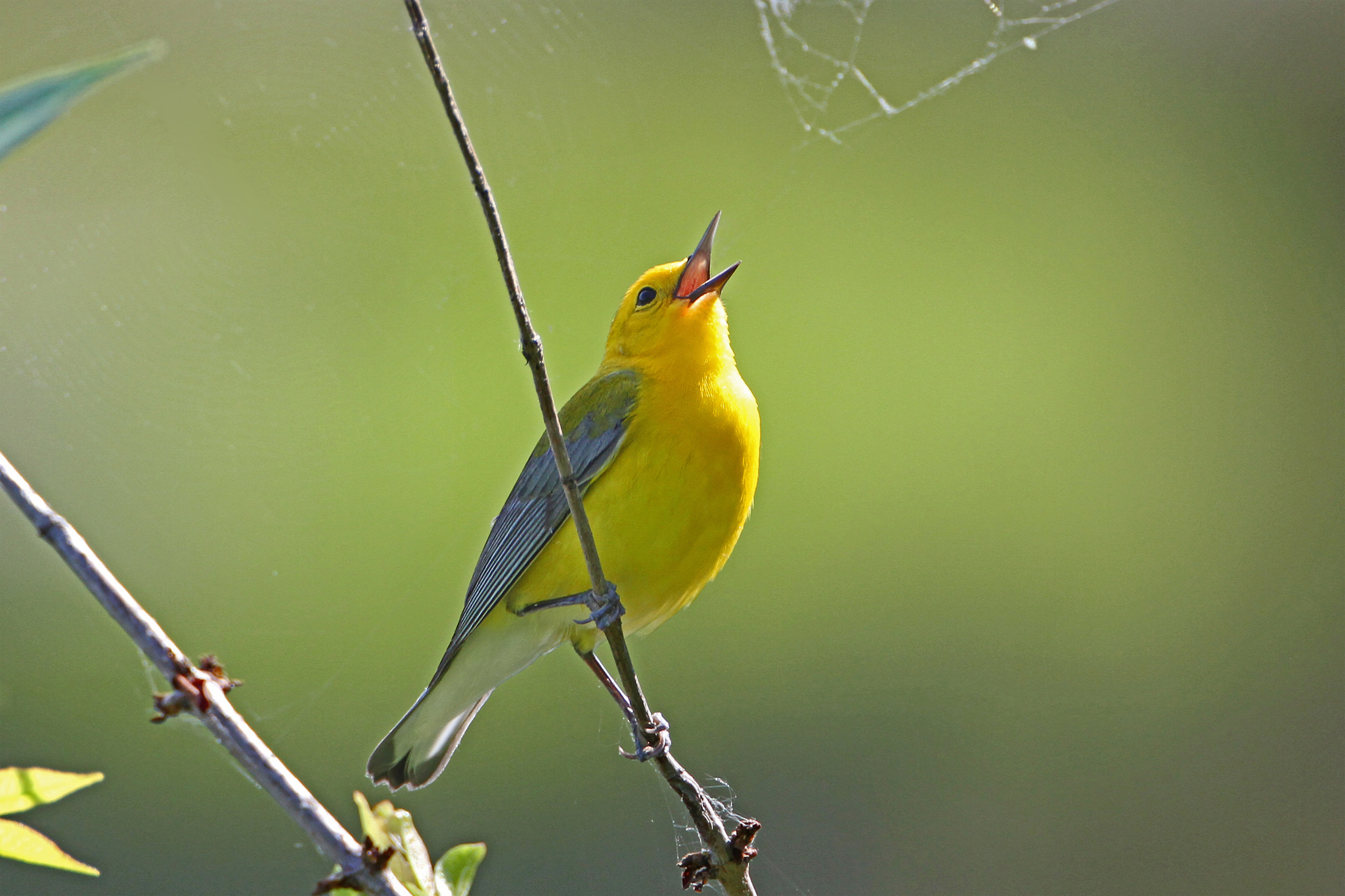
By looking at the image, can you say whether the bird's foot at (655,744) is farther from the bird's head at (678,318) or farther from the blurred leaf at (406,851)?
the bird's head at (678,318)

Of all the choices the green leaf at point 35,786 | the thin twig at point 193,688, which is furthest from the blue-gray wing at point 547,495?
the green leaf at point 35,786

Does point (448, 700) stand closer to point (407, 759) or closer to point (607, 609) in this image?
point (407, 759)

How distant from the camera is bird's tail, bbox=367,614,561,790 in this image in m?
2.85

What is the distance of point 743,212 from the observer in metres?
5.71

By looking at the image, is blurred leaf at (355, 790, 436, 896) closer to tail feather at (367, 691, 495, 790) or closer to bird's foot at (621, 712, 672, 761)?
bird's foot at (621, 712, 672, 761)

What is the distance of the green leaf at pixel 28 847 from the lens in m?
0.89

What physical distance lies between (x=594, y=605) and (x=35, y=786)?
4.94 ft

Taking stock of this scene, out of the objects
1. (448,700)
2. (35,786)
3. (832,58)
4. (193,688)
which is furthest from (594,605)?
(832,58)

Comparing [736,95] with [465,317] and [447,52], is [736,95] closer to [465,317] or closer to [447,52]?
[447,52]

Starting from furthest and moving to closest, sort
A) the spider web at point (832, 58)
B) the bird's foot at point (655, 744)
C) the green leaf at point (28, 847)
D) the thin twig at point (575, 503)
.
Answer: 1. the spider web at point (832, 58)
2. the bird's foot at point (655, 744)
3. the thin twig at point (575, 503)
4. the green leaf at point (28, 847)

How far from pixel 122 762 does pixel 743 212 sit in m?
4.06

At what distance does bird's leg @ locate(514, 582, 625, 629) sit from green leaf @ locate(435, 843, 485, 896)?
565 mm

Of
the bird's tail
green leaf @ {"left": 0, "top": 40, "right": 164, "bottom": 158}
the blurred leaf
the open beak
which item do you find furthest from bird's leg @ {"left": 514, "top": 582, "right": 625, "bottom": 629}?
green leaf @ {"left": 0, "top": 40, "right": 164, "bottom": 158}

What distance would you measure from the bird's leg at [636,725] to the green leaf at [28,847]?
1.04 meters
